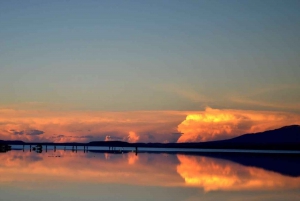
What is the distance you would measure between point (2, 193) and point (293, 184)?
21468 millimetres

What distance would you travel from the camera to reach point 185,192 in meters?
33.4

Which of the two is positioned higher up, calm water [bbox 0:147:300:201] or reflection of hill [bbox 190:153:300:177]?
reflection of hill [bbox 190:153:300:177]

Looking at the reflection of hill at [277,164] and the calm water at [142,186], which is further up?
the reflection of hill at [277,164]

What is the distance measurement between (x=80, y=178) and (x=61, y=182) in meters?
3.46

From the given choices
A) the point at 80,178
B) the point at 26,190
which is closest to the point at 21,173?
the point at 80,178

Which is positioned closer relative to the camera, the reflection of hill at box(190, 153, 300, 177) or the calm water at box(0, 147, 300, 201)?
the calm water at box(0, 147, 300, 201)

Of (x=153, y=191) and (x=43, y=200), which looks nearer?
(x=43, y=200)

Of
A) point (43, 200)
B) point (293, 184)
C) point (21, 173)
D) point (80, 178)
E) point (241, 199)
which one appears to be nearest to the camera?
point (43, 200)

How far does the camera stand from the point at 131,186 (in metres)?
36.6

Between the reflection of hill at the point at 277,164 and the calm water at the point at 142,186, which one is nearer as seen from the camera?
the calm water at the point at 142,186

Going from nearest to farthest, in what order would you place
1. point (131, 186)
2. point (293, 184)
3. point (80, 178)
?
point (131, 186) → point (293, 184) → point (80, 178)

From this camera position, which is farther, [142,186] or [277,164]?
[277,164]

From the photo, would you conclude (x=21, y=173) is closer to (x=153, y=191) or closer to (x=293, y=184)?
(x=153, y=191)

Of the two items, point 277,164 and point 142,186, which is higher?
point 277,164
